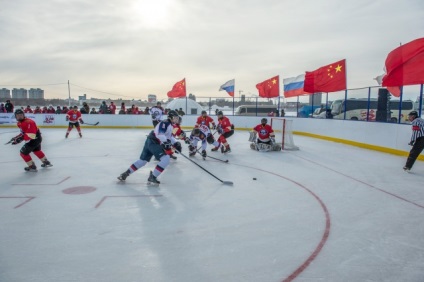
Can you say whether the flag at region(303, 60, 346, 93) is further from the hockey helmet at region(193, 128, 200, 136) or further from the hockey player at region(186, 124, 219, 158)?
the hockey helmet at region(193, 128, 200, 136)

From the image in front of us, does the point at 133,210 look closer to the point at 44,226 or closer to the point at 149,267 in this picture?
the point at 44,226

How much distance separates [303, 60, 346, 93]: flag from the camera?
45.1ft

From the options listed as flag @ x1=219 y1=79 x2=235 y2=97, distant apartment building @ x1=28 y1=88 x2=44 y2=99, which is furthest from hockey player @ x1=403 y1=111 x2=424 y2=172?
distant apartment building @ x1=28 y1=88 x2=44 y2=99

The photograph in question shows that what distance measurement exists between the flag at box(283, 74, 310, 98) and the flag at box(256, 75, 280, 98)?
2.71 ft

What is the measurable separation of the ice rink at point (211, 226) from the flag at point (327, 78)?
7.62 metres

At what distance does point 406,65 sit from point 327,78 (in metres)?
5.38

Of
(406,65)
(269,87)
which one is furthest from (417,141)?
(269,87)

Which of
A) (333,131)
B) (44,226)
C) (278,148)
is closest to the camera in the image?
(44,226)

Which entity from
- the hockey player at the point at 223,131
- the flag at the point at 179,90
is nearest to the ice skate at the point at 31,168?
the hockey player at the point at 223,131

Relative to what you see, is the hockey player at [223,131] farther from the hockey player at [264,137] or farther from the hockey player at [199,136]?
the hockey player at [264,137]

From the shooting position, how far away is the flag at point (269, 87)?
18.8 meters

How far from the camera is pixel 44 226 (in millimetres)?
3625

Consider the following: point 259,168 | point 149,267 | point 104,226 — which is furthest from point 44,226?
point 259,168

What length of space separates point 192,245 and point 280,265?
3.00 ft
